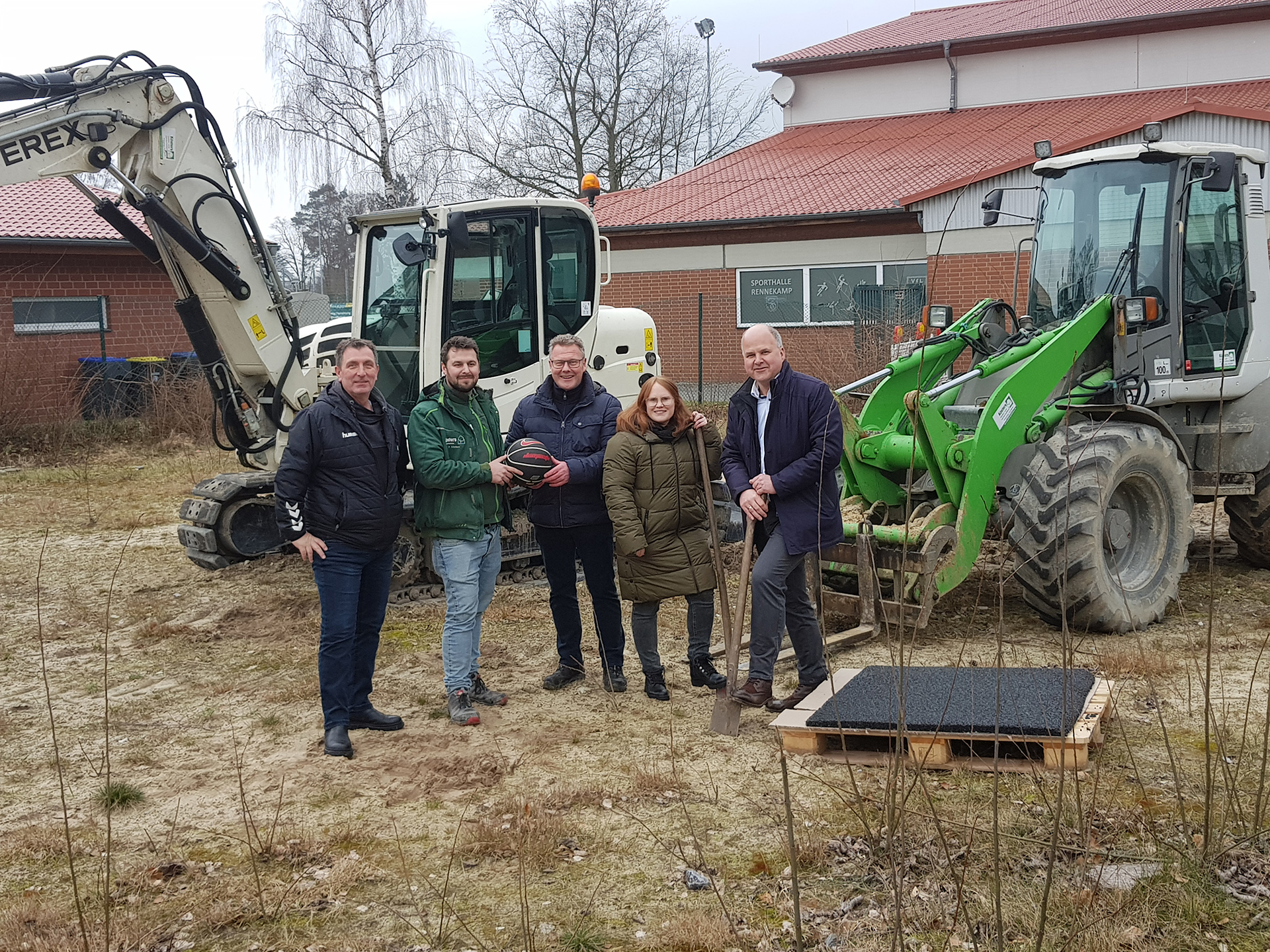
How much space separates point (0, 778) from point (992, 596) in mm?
5948

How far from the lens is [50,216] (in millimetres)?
20953

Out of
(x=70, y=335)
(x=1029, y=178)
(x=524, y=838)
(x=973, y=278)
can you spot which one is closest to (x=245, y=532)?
(x=524, y=838)

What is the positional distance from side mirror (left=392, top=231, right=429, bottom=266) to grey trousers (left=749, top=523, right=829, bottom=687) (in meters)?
3.89

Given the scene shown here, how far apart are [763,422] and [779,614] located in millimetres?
928

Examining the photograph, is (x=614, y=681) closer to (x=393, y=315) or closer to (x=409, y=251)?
(x=409, y=251)

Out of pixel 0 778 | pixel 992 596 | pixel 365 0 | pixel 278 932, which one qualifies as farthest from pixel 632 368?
pixel 365 0

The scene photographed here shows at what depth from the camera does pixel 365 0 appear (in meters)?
29.5

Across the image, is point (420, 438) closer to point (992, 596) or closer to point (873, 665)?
point (873, 665)

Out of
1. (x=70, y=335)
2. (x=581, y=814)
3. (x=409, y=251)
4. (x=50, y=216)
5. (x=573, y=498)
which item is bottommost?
(x=581, y=814)

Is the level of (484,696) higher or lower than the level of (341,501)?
lower

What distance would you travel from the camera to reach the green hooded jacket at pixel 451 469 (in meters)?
5.73

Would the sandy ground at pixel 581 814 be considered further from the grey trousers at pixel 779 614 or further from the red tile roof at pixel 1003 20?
the red tile roof at pixel 1003 20

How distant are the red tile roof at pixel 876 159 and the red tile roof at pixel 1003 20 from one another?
4.45 ft

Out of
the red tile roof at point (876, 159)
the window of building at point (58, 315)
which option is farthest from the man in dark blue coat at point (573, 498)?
the window of building at point (58, 315)
